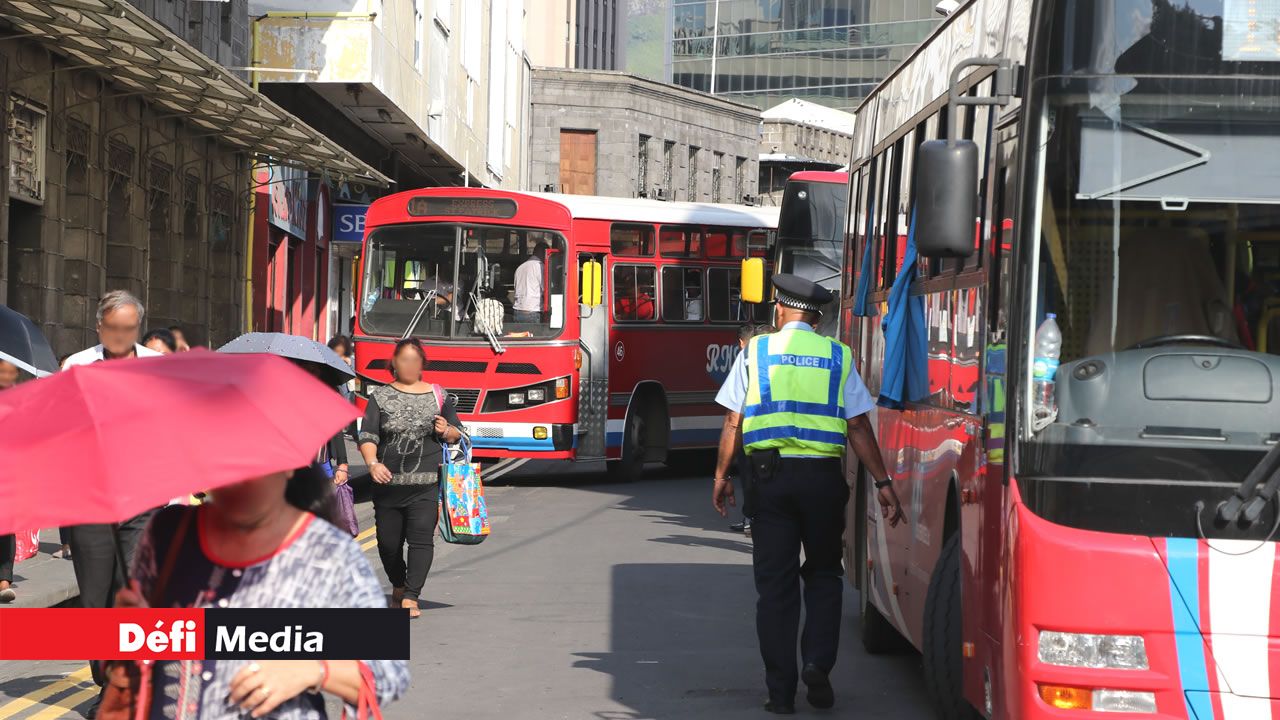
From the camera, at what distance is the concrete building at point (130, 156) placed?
17.7 metres

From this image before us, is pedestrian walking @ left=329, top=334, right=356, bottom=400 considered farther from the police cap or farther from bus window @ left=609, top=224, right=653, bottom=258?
the police cap

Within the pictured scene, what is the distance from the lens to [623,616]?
11.6 meters

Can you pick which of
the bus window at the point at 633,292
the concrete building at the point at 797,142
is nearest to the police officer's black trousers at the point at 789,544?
the bus window at the point at 633,292

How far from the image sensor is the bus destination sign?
71.7 ft

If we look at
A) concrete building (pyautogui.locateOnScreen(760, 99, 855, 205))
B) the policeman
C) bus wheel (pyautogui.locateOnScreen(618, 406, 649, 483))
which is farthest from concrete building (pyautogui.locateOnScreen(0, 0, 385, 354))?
concrete building (pyautogui.locateOnScreen(760, 99, 855, 205))

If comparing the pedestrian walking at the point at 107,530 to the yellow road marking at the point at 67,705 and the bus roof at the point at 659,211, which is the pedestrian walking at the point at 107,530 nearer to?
the yellow road marking at the point at 67,705

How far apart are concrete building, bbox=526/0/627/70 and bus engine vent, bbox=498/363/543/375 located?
5560 cm

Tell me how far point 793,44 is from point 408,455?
95.0m

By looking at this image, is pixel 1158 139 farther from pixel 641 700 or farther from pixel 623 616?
pixel 623 616

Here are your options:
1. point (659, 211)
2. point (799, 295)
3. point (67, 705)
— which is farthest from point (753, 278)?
point (67, 705)

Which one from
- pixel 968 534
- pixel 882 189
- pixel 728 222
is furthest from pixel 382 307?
pixel 968 534

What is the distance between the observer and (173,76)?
19.2 metres

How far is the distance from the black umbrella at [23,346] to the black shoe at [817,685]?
3.44 m

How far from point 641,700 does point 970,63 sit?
3.70 metres
